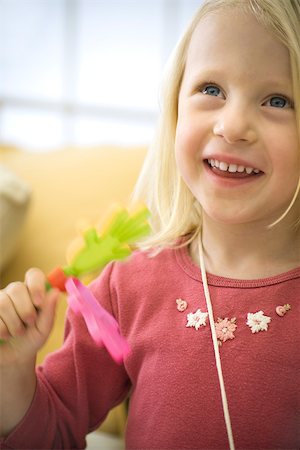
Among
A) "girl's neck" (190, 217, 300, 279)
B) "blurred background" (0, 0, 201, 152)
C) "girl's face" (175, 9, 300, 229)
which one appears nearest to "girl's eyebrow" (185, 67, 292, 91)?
"girl's face" (175, 9, 300, 229)

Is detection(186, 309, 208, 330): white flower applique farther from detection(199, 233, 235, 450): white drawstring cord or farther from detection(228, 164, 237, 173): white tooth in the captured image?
detection(228, 164, 237, 173): white tooth

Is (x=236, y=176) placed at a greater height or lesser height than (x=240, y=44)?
lesser

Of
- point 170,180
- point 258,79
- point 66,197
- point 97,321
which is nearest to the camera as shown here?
point 97,321

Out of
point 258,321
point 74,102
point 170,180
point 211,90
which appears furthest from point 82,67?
point 258,321

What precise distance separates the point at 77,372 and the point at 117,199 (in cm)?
61

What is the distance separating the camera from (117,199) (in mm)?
1314

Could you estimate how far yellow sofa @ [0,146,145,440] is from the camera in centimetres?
133

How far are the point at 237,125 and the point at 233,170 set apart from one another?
56 mm

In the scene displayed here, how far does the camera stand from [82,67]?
8.16ft

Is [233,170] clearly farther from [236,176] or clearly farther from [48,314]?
[48,314]

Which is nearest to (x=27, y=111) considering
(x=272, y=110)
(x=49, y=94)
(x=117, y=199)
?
(x=49, y=94)

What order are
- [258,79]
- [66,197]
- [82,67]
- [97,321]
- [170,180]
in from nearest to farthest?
[97,321] < [258,79] < [170,180] < [66,197] < [82,67]

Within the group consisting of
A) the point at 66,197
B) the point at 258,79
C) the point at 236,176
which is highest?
the point at 258,79

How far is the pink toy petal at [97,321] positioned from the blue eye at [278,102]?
0.95ft
